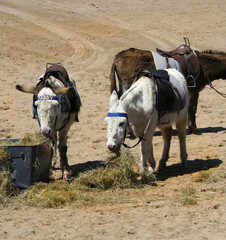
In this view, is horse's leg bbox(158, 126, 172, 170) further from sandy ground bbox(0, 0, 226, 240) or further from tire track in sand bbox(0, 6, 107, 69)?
tire track in sand bbox(0, 6, 107, 69)

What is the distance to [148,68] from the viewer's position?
10555mm

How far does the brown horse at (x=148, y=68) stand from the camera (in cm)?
1048

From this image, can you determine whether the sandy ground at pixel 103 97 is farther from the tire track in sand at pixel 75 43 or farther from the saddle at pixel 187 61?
the saddle at pixel 187 61

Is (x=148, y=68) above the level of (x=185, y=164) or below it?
above

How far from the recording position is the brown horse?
1048 centimetres

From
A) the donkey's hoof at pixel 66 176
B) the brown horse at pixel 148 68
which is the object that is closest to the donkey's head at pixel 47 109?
the donkey's hoof at pixel 66 176

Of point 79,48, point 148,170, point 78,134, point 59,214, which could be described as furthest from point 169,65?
point 79,48

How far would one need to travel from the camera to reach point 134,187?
7.40 m

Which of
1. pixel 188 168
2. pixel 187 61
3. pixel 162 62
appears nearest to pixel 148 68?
pixel 162 62

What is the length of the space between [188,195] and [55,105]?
2.39m

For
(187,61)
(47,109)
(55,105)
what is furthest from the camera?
(187,61)

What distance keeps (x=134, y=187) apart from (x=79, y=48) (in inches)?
512

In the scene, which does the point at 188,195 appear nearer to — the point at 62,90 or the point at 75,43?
the point at 62,90

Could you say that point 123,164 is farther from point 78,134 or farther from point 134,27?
point 134,27
